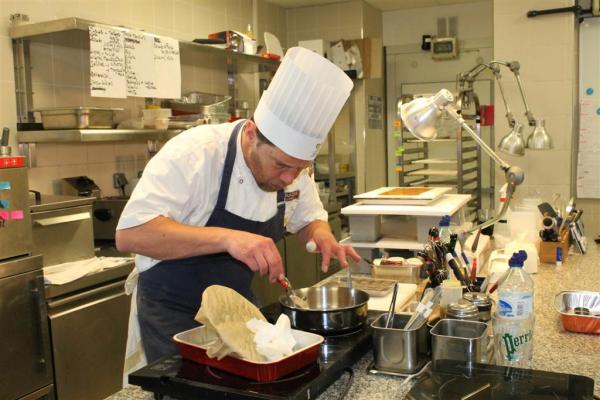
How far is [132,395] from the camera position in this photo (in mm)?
1445

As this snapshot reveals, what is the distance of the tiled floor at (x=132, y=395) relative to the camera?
1429 mm

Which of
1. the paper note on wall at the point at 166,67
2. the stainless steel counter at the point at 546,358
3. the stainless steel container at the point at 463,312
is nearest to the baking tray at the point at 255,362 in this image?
the stainless steel counter at the point at 546,358

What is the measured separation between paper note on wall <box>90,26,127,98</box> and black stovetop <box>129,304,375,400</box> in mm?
2106

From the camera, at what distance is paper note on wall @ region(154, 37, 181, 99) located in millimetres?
3584

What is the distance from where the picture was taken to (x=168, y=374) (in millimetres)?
1367

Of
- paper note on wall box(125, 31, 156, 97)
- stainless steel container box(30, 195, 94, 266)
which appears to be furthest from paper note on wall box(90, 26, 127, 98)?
stainless steel container box(30, 195, 94, 266)

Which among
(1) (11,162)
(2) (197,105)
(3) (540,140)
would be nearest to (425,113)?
(3) (540,140)

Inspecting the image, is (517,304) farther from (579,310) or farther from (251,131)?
(251,131)

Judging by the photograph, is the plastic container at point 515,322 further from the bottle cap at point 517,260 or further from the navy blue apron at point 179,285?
the navy blue apron at point 179,285

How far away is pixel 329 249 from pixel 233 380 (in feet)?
2.80

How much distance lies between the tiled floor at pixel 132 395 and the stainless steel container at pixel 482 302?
0.90 meters

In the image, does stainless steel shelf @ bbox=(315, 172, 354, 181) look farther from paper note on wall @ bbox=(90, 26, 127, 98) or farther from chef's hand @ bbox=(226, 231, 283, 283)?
chef's hand @ bbox=(226, 231, 283, 283)

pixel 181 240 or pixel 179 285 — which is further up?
pixel 181 240

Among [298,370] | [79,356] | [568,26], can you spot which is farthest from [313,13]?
[298,370]
